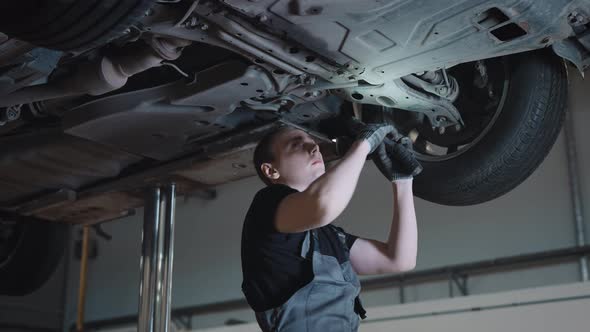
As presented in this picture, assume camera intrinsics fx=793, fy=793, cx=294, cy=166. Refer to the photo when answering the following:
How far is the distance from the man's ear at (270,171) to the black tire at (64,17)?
510 millimetres

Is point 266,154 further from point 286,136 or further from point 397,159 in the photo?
point 397,159

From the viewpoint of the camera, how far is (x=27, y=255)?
3771 millimetres

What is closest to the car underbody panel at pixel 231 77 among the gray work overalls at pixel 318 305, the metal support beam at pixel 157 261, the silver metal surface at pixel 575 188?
the metal support beam at pixel 157 261

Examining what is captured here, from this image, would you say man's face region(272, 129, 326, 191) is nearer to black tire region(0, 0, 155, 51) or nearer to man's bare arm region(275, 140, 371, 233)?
man's bare arm region(275, 140, 371, 233)

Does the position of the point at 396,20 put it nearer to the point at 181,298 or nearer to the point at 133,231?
the point at 181,298

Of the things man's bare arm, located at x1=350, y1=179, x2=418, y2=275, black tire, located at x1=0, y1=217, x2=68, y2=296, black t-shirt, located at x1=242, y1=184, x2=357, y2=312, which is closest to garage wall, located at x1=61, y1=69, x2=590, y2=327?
black tire, located at x1=0, y1=217, x2=68, y2=296

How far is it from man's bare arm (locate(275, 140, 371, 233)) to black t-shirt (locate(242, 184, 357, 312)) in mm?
42

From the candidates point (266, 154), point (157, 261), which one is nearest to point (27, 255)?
point (157, 261)

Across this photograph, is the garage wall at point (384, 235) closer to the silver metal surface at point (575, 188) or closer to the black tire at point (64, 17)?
the silver metal surface at point (575, 188)

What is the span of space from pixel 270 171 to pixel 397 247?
0.40 meters

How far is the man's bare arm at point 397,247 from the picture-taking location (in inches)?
83.5

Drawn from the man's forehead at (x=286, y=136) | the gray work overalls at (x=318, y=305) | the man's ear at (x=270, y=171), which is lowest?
the gray work overalls at (x=318, y=305)

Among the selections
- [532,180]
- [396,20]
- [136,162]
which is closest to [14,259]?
[136,162]

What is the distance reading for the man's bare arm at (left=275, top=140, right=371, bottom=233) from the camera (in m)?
1.75
